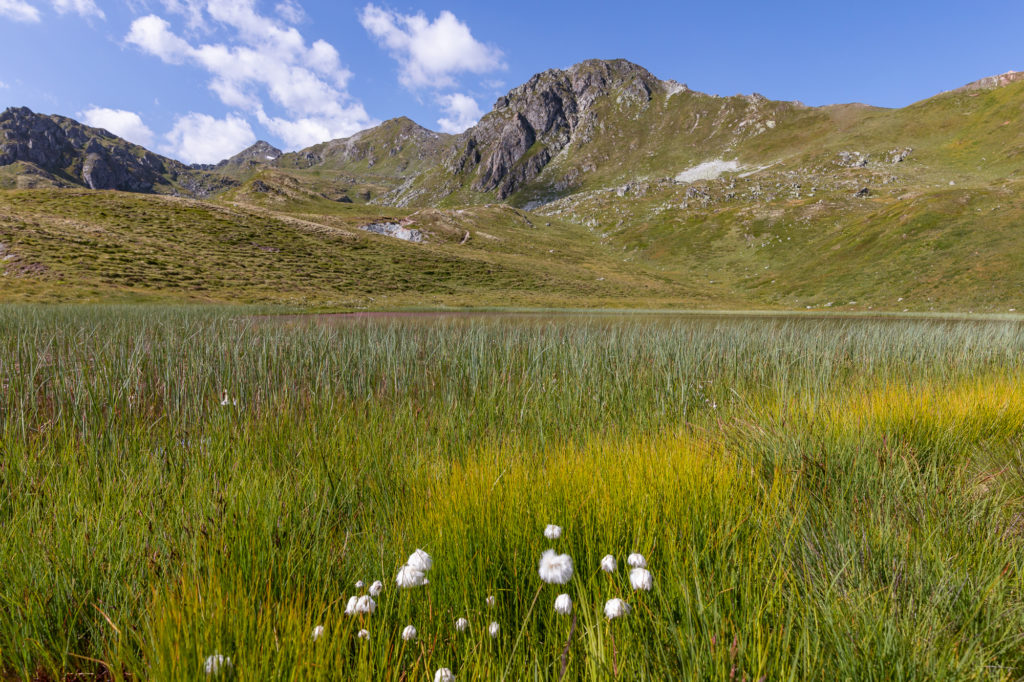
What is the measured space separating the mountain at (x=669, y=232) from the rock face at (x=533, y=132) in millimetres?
26461

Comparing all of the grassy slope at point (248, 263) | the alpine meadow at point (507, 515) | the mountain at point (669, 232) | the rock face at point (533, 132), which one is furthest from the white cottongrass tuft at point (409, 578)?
the rock face at point (533, 132)

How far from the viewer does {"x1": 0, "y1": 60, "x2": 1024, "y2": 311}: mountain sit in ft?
100

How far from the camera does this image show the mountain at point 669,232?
30.6 metres

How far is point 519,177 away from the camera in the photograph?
162000mm

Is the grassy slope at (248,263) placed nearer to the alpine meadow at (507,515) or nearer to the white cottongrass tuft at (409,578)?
the alpine meadow at (507,515)

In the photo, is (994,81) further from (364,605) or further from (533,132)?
(364,605)

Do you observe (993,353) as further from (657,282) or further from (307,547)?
(657,282)

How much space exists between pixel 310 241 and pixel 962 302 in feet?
179

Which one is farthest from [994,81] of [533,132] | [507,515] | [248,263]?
[507,515]


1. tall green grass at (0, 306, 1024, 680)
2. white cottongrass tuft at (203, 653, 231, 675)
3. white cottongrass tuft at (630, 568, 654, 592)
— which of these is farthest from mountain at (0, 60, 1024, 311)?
white cottongrass tuft at (630, 568, 654, 592)

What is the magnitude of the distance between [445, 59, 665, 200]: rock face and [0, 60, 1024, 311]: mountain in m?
26.5

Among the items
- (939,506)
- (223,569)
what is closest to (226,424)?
(223,569)

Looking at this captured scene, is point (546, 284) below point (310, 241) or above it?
below

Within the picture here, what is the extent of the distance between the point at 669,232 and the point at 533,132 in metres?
132
